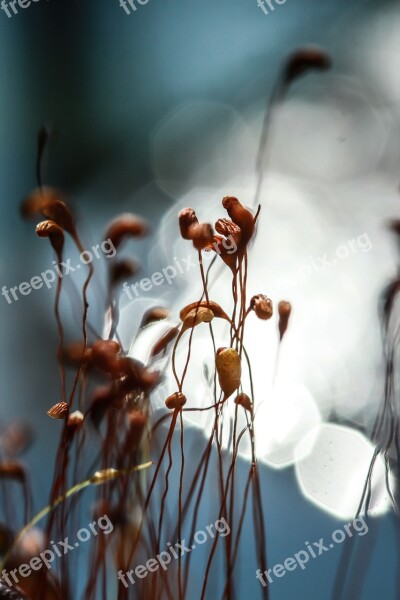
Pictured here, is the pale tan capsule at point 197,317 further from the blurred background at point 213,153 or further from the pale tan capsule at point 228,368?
the blurred background at point 213,153

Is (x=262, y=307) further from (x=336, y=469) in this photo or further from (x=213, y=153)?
(x=213, y=153)

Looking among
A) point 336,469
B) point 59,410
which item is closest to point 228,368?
point 59,410

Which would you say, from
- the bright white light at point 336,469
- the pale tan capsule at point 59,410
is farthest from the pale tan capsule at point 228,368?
the bright white light at point 336,469

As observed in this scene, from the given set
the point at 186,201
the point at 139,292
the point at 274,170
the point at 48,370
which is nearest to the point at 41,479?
the point at 48,370

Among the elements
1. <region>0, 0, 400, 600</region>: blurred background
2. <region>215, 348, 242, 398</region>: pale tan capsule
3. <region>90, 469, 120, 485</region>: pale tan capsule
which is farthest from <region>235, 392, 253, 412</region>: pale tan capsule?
<region>0, 0, 400, 600</region>: blurred background

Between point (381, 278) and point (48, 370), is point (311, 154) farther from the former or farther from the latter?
point (48, 370)
